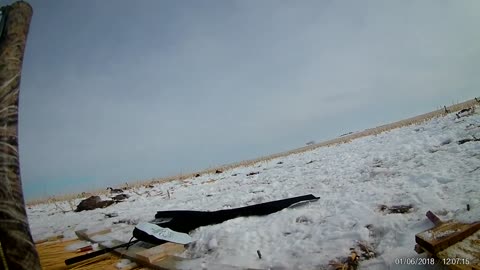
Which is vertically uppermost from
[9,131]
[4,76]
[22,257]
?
[4,76]

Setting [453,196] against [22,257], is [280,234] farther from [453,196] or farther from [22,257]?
[22,257]

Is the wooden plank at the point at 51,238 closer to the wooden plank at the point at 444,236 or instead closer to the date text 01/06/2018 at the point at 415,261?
the date text 01/06/2018 at the point at 415,261

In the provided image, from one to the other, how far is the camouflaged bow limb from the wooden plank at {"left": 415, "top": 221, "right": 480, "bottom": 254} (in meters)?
2.85

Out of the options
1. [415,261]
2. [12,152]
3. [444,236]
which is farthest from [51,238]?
[444,236]

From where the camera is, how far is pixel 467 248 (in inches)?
86.7

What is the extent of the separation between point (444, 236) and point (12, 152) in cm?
328

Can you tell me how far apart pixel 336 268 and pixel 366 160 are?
5244mm

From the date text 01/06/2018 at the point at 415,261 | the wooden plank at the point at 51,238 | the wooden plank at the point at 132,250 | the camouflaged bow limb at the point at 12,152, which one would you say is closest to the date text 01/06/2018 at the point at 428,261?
the date text 01/06/2018 at the point at 415,261

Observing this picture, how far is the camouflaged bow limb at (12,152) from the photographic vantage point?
5.86 ft

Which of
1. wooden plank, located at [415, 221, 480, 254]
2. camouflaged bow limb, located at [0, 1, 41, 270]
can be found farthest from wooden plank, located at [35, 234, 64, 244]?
wooden plank, located at [415, 221, 480, 254]

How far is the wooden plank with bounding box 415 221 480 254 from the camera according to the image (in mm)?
2211

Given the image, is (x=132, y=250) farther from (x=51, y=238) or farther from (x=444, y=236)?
(x=444, y=236)

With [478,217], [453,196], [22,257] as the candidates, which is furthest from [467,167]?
[22,257]

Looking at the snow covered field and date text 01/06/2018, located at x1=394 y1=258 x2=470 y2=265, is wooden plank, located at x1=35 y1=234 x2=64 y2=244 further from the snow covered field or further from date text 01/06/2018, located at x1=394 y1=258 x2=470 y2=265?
Answer: date text 01/06/2018, located at x1=394 y1=258 x2=470 y2=265
